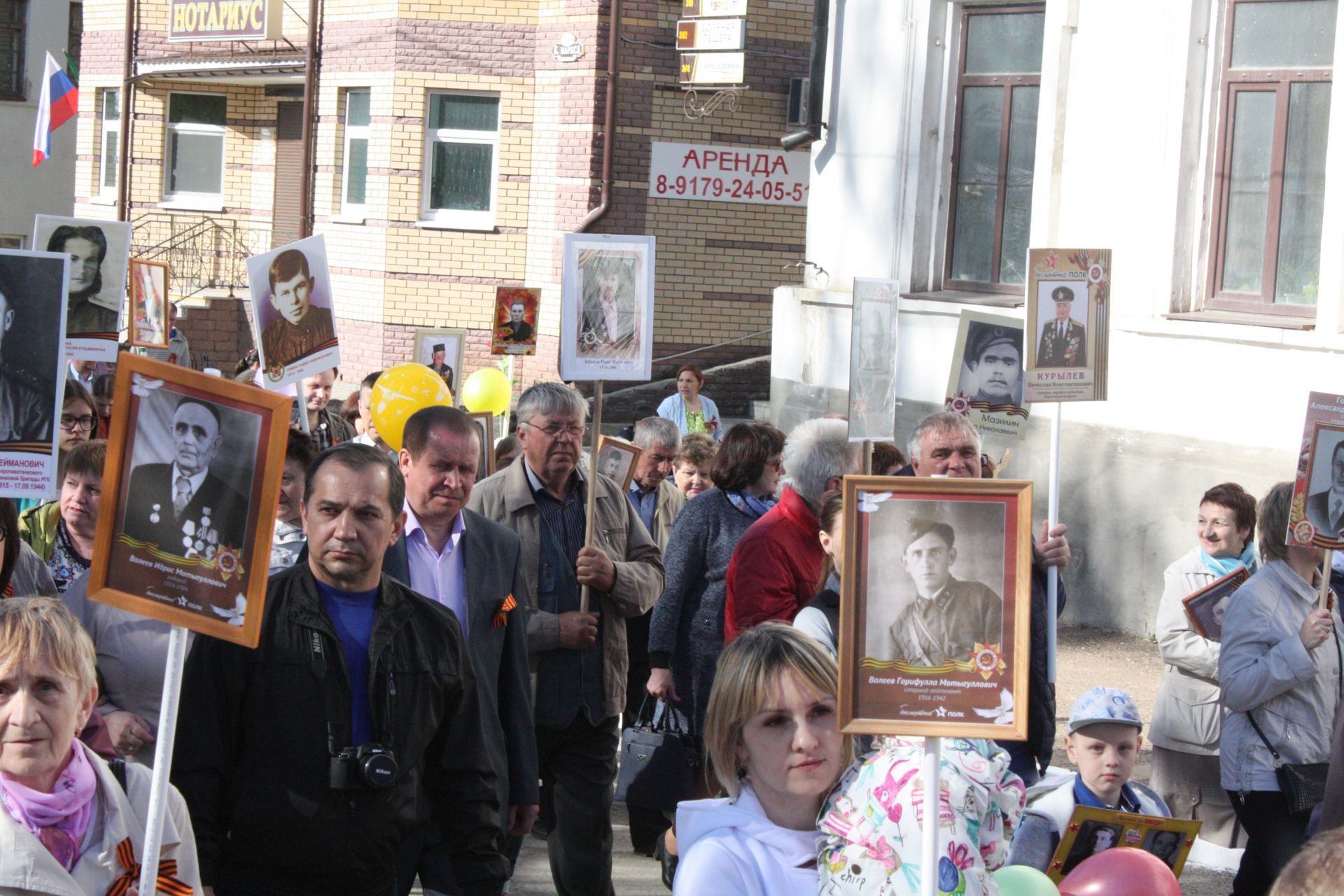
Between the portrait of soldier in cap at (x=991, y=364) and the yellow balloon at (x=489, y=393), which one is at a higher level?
the portrait of soldier in cap at (x=991, y=364)

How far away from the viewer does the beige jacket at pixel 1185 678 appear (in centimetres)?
611

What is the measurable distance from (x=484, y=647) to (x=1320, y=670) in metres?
2.76

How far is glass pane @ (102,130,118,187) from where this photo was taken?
26.3 metres

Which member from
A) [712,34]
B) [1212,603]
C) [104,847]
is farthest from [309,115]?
[104,847]

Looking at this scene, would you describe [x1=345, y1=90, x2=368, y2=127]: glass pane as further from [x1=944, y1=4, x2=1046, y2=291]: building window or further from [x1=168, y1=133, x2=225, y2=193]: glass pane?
[x1=944, y1=4, x2=1046, y2=291]: building window

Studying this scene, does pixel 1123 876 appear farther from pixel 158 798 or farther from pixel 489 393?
pixel 489 393

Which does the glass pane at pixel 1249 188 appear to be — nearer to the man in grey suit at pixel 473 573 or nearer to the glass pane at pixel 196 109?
the man in grey suit at pixel 473 573

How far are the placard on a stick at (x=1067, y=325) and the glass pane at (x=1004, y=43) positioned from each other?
6.14 meters

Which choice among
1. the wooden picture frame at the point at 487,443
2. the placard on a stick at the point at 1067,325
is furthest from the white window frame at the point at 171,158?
the placard on a stick at the point at 1067,325

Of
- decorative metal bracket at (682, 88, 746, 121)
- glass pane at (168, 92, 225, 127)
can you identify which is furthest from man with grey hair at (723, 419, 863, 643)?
glass pane at (168, 92, 225, 127)

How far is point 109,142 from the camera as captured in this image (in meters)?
26.3

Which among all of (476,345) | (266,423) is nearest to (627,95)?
(476,345)

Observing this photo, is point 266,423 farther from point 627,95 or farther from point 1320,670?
point 627,95

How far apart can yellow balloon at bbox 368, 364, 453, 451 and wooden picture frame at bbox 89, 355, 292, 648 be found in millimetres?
4169
